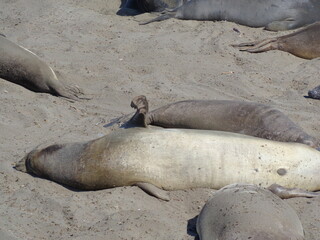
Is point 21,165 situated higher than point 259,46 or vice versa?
point 21,165

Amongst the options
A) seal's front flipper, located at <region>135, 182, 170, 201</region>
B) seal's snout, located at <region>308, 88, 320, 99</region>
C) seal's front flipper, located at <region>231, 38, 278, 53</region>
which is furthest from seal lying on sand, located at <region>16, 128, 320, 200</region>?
seal's front flipper, located at <region>231, 38, 278, 53</region>

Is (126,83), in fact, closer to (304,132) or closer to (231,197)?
(304,132)

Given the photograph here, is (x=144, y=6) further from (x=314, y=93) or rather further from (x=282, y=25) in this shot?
(x=314, y=93)

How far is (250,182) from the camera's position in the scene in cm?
450

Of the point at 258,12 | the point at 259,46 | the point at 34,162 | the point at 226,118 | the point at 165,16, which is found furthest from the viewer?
the point at 165,16

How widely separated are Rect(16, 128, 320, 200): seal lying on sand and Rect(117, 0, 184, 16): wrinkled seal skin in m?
4.70

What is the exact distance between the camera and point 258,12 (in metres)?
8.67

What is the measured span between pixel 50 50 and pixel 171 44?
1292 millimetres

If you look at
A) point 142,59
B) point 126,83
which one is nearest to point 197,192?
point 126,83

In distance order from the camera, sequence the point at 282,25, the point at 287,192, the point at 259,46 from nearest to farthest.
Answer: the point at 287,192 < the point at 259,46 < the point at 282,25

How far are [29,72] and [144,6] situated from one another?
2881 mm

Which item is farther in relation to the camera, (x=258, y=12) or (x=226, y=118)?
(x=258, y=12)

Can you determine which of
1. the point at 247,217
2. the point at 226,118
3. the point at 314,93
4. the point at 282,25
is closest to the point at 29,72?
the point at 226,118

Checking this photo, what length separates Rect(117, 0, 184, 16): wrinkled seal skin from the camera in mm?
9156
